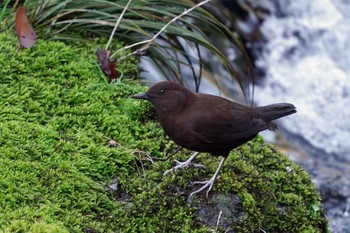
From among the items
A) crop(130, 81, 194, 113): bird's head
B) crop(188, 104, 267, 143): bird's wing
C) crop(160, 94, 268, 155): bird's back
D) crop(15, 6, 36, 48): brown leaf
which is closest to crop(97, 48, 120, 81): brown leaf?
crop(15, 6, 36, 48): brown leaf

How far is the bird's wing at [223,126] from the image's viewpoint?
330 centimetres

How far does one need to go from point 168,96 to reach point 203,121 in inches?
10.2

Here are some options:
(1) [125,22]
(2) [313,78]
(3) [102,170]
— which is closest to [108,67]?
(1) [125,22]

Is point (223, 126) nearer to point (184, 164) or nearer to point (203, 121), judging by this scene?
point (203, 121)

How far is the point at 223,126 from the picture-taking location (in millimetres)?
3385

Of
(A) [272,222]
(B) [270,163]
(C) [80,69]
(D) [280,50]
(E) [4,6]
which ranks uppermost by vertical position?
(D) [280,50]

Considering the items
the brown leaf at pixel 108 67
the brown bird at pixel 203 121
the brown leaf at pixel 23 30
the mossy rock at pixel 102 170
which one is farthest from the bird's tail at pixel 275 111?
the brown leaf at pixel 23 30

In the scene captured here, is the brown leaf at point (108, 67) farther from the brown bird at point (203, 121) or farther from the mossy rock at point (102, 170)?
the brown bird at point (203, 121)

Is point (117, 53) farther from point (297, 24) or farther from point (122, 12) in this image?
point (297, 24)

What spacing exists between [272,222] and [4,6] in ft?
7.62

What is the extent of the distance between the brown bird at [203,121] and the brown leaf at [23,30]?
1.07 meters

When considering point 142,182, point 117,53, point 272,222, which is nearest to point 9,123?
point 142,182

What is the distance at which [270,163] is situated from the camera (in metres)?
3.83

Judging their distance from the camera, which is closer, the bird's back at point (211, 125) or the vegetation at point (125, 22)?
the bird's back at point (211, 125)
